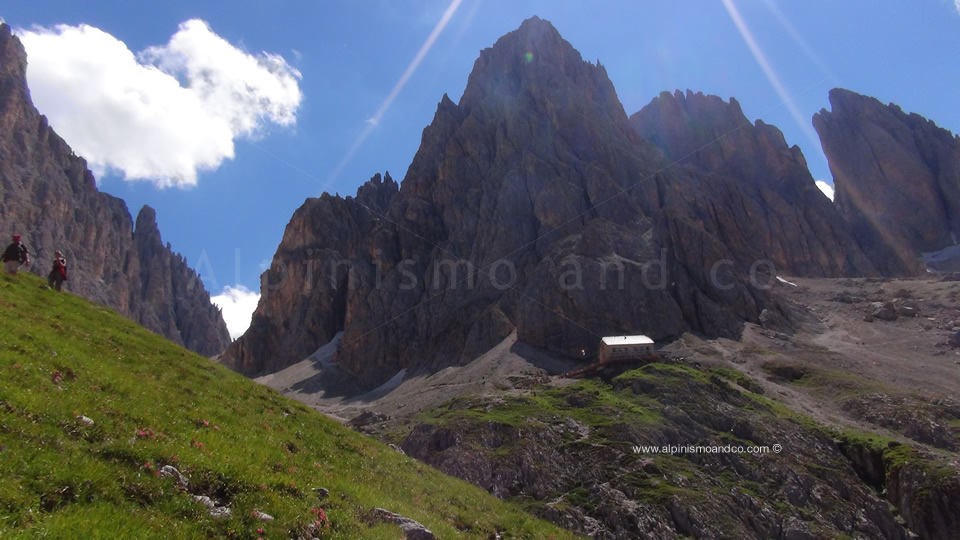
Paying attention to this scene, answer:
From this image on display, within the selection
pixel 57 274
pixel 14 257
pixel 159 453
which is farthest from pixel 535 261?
pixel 159 453

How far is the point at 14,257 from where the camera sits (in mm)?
31172

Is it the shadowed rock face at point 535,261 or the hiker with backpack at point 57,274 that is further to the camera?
the shadowed rock face at point 535,261

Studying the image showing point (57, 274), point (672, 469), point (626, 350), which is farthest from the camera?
point (626, 350)

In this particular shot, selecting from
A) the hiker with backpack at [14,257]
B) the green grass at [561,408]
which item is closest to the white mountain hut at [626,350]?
the green grass at [561,408]

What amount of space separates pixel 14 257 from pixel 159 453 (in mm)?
24674

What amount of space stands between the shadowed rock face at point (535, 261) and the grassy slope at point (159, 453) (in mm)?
101604

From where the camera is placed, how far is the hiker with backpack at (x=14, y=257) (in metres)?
30.8

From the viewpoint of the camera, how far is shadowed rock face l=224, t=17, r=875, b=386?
5236 inches

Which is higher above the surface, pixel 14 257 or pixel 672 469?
pixel 14 257

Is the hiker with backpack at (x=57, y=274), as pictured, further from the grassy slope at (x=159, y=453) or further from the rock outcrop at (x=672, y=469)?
the rock outcrop at (x=672, y=469)

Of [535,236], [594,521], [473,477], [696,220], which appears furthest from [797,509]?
[696,220]

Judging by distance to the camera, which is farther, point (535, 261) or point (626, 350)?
point (535, 261)

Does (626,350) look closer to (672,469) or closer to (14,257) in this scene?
(672,469)

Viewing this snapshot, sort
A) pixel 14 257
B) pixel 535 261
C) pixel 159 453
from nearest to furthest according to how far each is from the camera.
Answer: pixel 159 453, pixel 14 257, pixel 535 261
